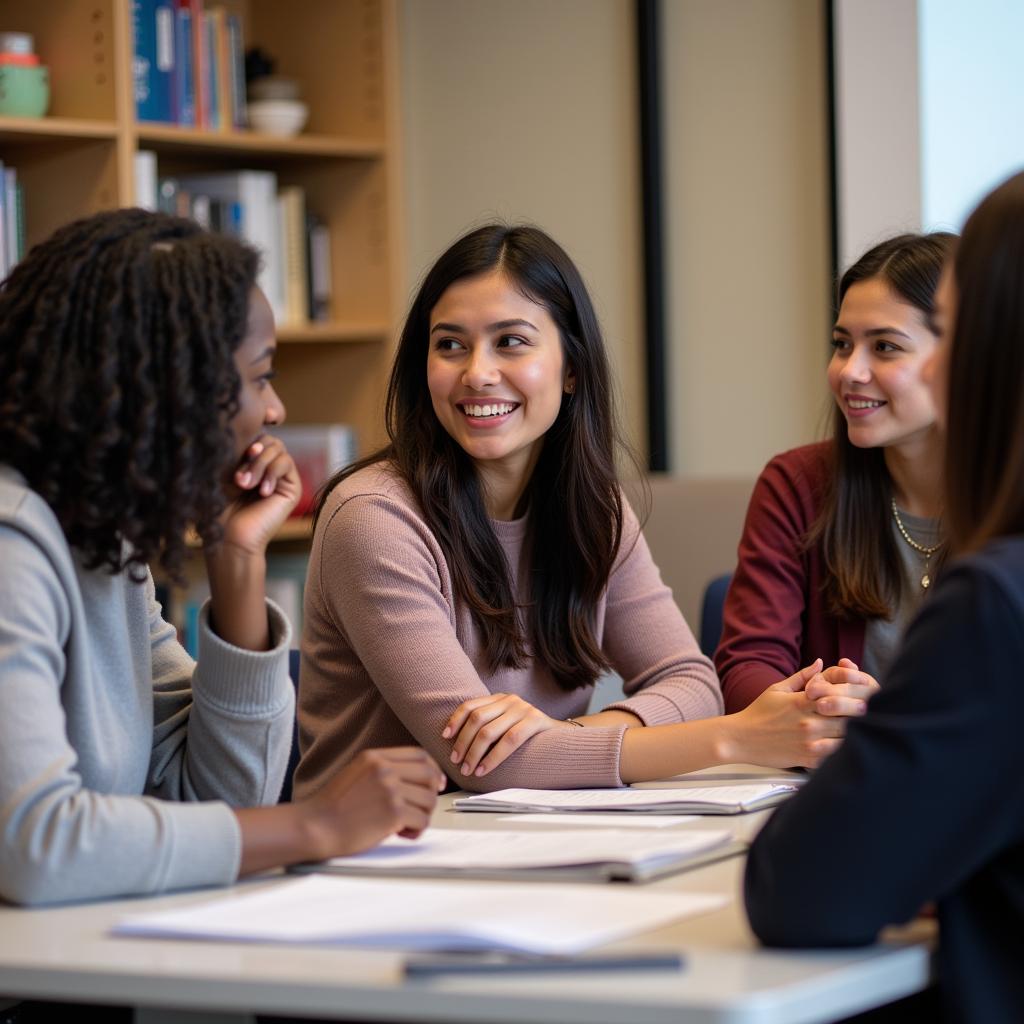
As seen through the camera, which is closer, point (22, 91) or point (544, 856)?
point (544, 856)

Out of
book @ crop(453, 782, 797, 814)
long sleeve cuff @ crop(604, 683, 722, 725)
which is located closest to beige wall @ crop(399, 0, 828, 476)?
long sleeve cuff @ crop(604, 683, 722, 725)

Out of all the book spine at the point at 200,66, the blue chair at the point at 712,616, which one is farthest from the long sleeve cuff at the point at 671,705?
the book spine at the point at 200,66

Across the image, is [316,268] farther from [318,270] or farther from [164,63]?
[164,63]

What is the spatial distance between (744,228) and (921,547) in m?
1.50

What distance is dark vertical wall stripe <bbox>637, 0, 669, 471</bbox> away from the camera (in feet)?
12.1

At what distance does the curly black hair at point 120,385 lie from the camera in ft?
4.32

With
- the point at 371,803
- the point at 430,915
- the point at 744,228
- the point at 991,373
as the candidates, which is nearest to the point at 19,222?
the point at 744,228

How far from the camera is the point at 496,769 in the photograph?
5.83 feet

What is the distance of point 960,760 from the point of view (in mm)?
979

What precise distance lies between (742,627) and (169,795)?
3.23ft

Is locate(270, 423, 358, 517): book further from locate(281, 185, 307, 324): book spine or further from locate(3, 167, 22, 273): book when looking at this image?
locate(3, 167, 22, 273): book

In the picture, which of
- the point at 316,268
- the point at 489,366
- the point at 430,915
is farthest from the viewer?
the point at 316,268

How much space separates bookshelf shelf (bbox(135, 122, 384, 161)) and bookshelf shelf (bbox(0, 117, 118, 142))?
8 cm

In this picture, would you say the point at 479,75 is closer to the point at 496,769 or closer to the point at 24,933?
the point at 496,769
